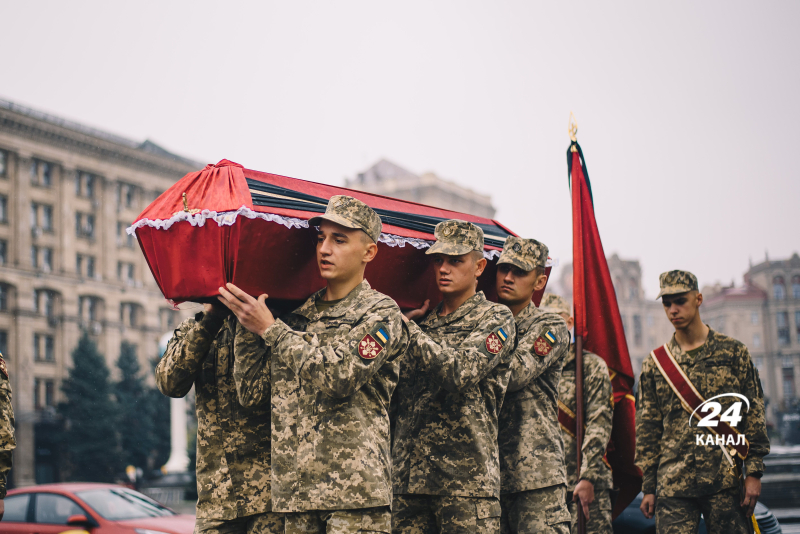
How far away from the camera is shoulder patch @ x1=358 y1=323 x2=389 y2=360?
3.22 metres

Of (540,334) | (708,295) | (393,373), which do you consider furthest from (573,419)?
(708,295)

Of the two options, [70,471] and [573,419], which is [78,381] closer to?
[70,471]

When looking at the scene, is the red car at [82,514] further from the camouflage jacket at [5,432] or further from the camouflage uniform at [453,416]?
the camouflage uniform at [453,416]

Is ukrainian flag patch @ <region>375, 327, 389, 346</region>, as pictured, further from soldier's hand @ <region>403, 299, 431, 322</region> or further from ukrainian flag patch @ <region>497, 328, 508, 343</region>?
soldier's hand @ <region>403, 299, 431, 322</region>

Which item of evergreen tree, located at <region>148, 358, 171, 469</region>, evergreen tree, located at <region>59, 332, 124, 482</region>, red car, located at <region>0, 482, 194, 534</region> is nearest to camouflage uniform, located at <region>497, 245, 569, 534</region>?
red car, located at <region>0, 482, 194, 534</region>

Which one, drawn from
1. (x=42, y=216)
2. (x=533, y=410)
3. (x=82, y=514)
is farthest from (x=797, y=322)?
(x=533, y=410)

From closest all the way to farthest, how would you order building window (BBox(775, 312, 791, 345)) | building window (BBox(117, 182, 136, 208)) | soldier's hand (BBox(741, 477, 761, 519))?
soldier's hand (BBox(741, 477, 761, 519)), building window (BBox(117, 182, 136, 208)), building window (BBox(775, 312, 791, 345))

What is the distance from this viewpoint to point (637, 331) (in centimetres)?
7012

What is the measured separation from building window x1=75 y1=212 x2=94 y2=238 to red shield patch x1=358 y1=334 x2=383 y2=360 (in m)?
48.8

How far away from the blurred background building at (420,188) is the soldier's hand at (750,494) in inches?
2555

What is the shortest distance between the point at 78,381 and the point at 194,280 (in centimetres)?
4131

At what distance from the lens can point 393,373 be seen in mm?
3508

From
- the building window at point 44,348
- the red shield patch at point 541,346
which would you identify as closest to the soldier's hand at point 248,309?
the red shield patch at point 541,346

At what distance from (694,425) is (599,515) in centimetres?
88
